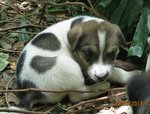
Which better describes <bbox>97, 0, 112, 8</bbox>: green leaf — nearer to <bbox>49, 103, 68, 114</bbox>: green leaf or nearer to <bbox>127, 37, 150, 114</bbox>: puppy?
<bbox>49, 103, 68, 114</bbox>: green leaf

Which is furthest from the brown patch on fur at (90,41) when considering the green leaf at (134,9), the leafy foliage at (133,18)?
the green leaf at (134,9)

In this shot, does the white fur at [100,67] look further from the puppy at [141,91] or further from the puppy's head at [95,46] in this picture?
the puppy at [141,91]

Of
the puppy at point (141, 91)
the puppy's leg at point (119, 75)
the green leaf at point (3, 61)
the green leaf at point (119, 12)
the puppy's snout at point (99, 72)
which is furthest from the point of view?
the green leaf at point (119, 12)

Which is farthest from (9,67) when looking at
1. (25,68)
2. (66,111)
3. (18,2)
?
(18,2)

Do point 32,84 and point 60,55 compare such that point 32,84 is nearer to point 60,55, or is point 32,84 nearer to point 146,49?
point 60,55

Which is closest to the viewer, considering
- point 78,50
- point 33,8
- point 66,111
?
point 66,111

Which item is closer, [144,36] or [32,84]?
[32,84]

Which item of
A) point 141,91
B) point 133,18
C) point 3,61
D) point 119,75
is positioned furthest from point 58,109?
point 141,91

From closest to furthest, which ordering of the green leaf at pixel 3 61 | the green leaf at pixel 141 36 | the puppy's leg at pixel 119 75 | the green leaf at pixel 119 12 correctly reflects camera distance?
the puppy's leg at pixel 119 75
the green leaf at pixel 141 36
the green leaf at pixel 3 61
the green leaf at pixel 119 12
